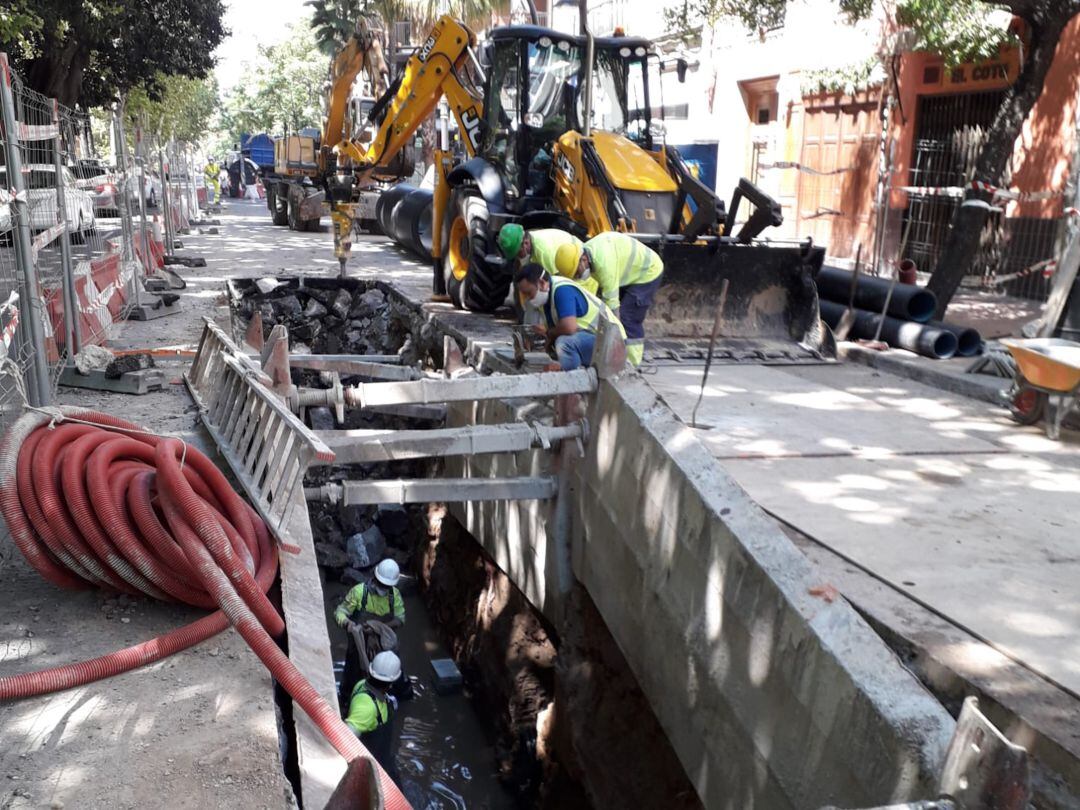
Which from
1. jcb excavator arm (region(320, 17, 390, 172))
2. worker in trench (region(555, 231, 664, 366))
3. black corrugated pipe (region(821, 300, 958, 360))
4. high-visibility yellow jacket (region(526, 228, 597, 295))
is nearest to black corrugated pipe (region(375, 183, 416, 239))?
jcb excavator arm (region(320, 17, 390, 172))

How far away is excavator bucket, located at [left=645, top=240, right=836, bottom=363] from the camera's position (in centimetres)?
885

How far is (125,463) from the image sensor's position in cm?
390

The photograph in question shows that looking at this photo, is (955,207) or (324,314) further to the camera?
(955,207)

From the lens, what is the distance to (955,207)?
1284cm

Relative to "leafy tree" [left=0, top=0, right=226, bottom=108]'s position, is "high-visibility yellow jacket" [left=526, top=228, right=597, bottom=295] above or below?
below

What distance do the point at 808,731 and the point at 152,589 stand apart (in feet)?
8.27

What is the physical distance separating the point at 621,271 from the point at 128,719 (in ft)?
15.5

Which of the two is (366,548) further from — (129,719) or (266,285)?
(129,719)

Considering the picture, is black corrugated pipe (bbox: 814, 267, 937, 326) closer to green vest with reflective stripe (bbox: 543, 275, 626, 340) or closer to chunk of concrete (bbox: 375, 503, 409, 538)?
green vest with reflective stripe (bbox: 543, 275, 626, 340)

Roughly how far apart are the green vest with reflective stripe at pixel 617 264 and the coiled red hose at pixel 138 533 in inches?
136

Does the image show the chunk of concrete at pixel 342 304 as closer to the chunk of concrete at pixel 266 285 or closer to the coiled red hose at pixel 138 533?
the chunk of concrete at pixel 266 285

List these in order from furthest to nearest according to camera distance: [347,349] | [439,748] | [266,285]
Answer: [266,285]
[347,349]
[439,748]

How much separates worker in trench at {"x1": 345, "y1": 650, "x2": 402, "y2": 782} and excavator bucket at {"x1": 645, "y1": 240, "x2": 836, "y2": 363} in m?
4.15

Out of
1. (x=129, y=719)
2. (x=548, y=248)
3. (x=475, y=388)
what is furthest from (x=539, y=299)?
(x=129, y=719)
